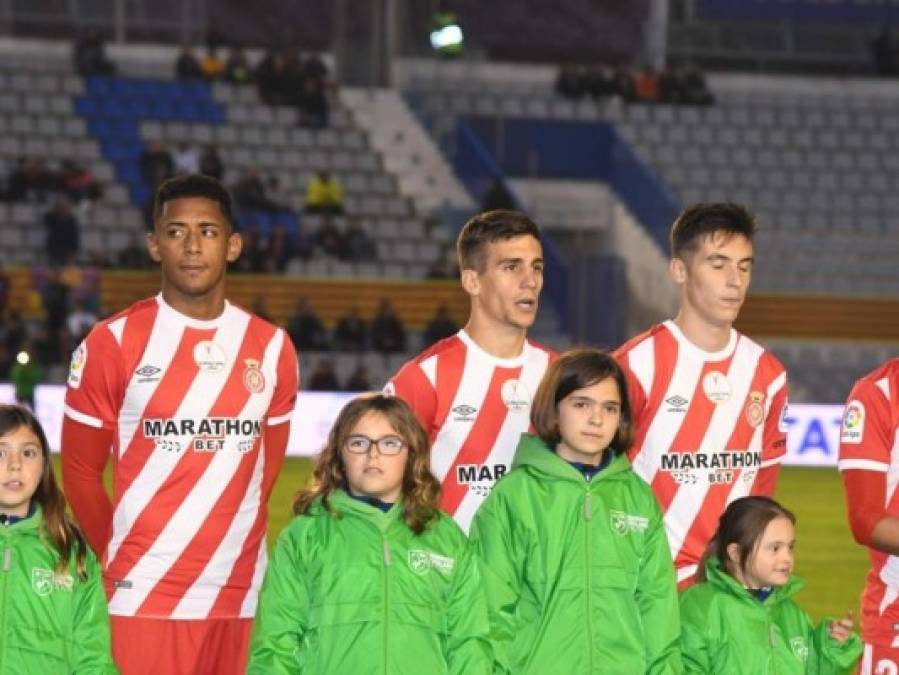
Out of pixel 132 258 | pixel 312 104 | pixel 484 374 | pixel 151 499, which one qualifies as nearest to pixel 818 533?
pixel 484 374

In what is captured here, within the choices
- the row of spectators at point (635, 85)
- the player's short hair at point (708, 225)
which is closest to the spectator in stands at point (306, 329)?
the row of spectators at point (635, 85)

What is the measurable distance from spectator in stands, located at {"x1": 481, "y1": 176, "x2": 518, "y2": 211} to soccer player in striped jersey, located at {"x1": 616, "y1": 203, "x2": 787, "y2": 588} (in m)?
20.8

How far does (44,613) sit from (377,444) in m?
1.12

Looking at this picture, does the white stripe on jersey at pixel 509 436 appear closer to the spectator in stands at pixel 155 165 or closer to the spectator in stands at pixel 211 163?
the spectator in stands at pixel 211 163

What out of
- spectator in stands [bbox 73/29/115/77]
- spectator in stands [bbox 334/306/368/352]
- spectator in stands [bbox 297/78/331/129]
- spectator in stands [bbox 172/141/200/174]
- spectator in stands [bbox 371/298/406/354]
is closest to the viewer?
spectator in stands [bbox 371/298/406/354]

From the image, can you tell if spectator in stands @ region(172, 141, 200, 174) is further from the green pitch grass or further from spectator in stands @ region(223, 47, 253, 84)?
the green pitch grass

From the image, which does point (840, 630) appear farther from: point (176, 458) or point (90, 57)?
point (90, 57)

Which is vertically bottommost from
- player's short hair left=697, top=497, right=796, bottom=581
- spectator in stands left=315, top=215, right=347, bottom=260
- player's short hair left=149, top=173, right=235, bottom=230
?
player's short hair left=697, top=497, right=796, bottom=581

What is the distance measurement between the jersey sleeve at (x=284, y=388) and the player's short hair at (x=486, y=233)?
0.68m

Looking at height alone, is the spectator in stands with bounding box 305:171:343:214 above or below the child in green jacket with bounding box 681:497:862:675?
above

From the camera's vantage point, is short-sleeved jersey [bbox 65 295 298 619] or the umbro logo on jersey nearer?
short-sleeved jersey [bbox 65 295 298 619]

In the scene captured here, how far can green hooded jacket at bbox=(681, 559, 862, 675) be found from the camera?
607cm

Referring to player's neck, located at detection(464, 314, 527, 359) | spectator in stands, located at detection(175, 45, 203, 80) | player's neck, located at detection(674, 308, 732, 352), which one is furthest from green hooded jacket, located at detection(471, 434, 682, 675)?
spectator in stands, located at detection(175, 45, 203, 80)

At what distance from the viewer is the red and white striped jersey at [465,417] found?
670 cm
